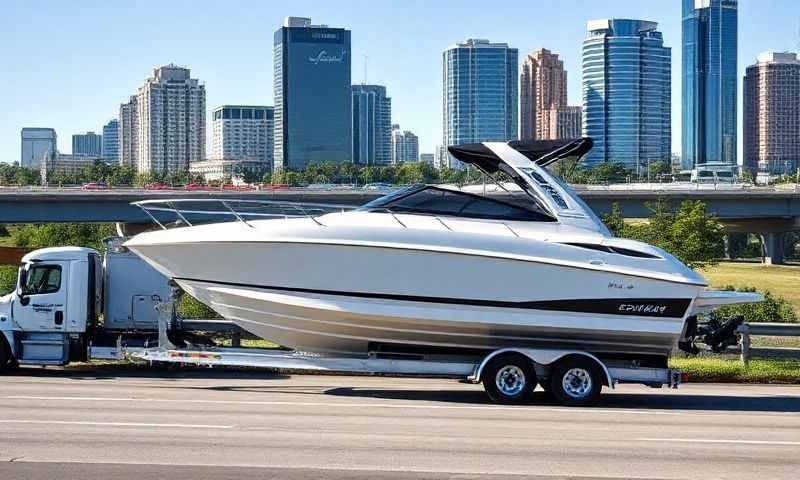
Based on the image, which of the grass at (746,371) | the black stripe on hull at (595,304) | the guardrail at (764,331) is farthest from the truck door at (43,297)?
the guardrail at (764,331)

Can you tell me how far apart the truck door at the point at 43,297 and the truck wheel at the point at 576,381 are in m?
8.44

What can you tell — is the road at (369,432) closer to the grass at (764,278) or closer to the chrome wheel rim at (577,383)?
the chrome wheel rim at (577,383)

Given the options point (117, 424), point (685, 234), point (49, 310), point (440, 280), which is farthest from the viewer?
point (685, 234)

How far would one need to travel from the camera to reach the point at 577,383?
16.2 meters

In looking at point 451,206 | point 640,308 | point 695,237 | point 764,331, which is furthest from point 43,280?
point 695,237

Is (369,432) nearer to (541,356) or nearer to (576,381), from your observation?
(541,356)

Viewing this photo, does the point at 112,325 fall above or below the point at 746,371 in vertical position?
above

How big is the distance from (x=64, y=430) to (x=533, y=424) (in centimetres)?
567

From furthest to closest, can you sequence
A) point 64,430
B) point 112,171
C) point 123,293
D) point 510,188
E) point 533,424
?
point 112,171 → point 123,293 → point 510,188 → point 533,424 → point 64,430

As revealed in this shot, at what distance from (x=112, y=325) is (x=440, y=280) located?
6.66 metres

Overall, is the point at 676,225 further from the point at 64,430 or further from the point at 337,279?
the point at 64,430

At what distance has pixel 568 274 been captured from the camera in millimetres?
16094

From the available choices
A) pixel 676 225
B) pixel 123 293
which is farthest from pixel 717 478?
pixel 676 225

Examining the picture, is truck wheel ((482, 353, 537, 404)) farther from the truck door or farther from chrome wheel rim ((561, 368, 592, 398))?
the truck door
